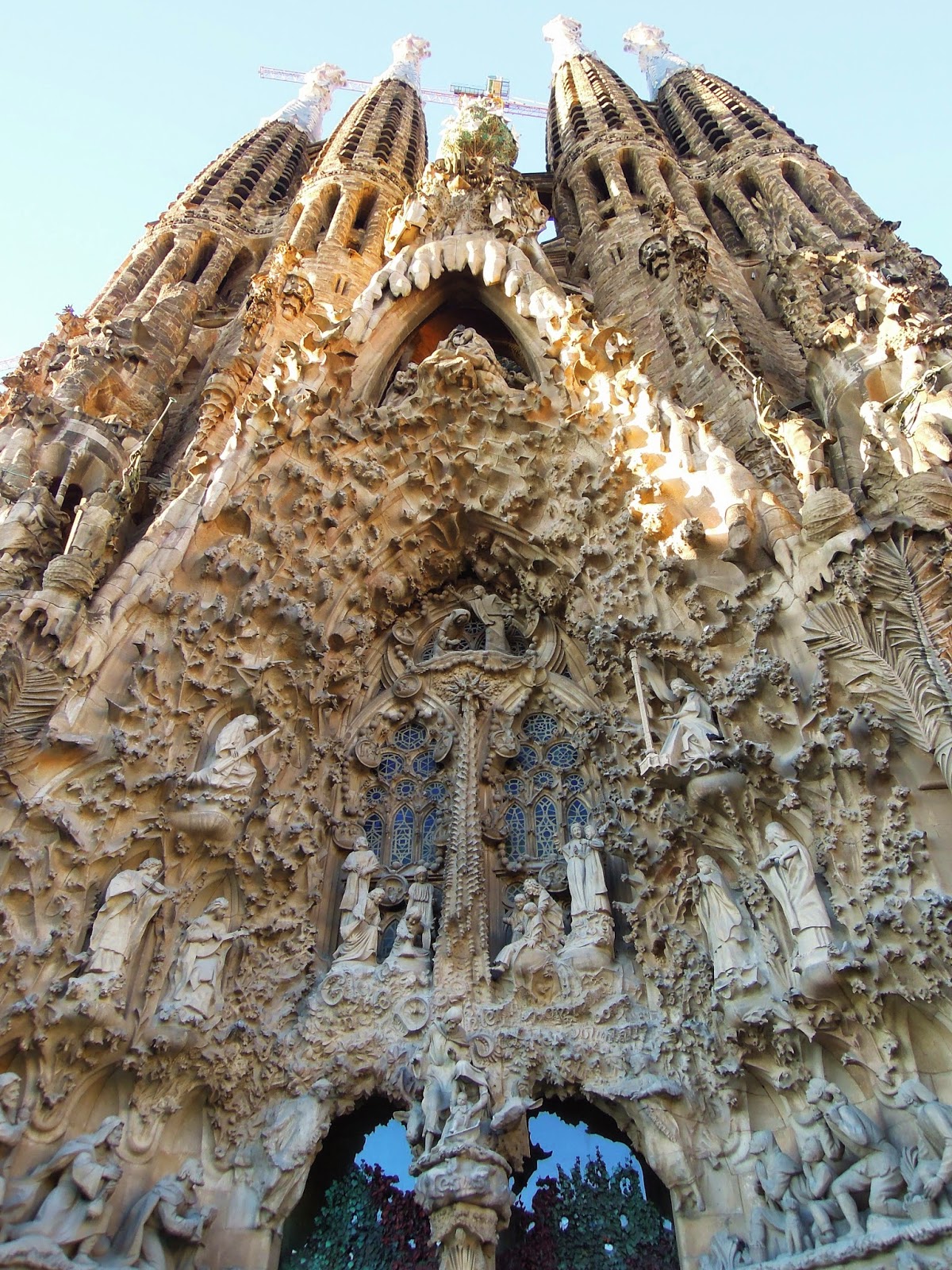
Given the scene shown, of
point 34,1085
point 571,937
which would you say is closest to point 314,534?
point 571,937

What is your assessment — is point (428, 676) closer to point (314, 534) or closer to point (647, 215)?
point (314, 534)

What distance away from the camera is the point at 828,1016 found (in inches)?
202

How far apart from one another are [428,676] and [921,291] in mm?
8124

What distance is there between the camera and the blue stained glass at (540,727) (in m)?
8.23

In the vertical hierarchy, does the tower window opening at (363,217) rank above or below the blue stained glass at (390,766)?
above

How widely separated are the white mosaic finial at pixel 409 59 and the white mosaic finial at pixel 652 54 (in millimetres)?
6888


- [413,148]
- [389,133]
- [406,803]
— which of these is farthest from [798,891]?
[413,148]

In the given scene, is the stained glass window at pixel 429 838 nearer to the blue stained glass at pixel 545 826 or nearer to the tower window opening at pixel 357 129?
the blue stained glass at pixel 545 826

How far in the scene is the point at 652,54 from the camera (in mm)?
30781

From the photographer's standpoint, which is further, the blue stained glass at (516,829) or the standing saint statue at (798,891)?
the blue stained glass at (516,829)

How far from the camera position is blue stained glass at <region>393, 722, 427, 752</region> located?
8320 mm

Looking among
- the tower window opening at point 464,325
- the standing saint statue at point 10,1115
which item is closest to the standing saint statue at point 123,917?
the standing saint statue at point 10,1115

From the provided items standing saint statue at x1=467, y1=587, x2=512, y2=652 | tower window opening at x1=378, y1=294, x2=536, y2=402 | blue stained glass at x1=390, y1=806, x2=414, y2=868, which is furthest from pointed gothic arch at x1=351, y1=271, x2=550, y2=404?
blue stained glass at x1=390, y1=806, x2=414, y2=868

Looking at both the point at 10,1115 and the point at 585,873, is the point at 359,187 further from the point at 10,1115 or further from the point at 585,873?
the point at 10,1115
